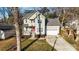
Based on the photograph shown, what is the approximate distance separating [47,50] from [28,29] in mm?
381

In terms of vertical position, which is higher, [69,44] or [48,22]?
[48,22]

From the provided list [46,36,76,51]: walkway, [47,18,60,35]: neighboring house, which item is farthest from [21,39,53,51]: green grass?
[47,18,60,35]: neighboring house

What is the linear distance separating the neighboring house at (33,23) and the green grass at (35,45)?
4.8 inches

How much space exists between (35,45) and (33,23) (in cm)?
30

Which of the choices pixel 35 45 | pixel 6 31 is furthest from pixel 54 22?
pixel 6 31

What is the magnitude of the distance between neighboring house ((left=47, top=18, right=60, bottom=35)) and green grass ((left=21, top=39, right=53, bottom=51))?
164 mm

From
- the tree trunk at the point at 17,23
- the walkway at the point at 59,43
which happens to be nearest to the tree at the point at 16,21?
the tree trunk at the point at 17,23

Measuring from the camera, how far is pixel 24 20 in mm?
3016

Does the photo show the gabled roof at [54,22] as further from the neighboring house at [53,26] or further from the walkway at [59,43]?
the walkway at [59,43]

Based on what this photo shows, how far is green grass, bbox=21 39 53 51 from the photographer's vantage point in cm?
303
